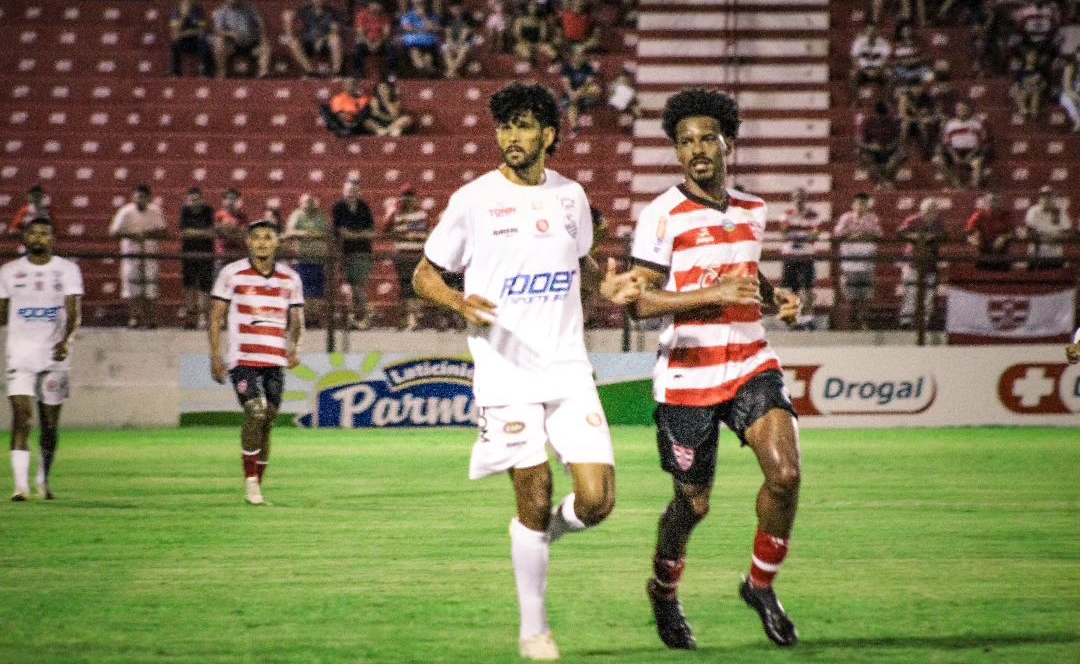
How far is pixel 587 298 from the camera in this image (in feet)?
24.3

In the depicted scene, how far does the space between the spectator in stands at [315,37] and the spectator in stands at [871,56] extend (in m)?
9.51

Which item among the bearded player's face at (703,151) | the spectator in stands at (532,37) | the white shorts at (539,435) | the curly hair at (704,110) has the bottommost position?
the white shorts at (539,435)

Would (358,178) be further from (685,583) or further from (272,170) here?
(685,583)

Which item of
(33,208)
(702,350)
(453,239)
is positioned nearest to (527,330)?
(453,239)

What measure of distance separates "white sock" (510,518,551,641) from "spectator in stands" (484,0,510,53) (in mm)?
24371

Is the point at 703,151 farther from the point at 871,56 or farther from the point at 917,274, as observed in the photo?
the point at 871,56

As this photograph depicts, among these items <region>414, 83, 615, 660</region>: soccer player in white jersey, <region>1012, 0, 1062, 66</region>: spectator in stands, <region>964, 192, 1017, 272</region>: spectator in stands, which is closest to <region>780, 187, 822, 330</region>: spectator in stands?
<region>964, 192, 1017, 272</region>: spectator in stands

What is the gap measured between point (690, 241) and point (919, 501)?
6.78 meters

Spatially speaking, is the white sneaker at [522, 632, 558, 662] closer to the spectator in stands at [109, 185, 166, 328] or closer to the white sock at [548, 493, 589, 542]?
the white sock at [548, 493, 589, 542]

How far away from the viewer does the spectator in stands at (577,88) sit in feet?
94.2

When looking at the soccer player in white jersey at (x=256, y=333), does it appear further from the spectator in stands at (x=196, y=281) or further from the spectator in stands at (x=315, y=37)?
the spectator in stands at (x=315, y=37)

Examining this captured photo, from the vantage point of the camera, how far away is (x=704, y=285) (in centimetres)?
730

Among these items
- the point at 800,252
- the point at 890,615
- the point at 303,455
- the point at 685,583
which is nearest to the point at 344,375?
the point at 303,455

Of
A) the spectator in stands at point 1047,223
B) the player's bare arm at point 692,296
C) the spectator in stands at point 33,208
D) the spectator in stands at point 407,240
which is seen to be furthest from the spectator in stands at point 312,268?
the player's bare arm at point 692,296
